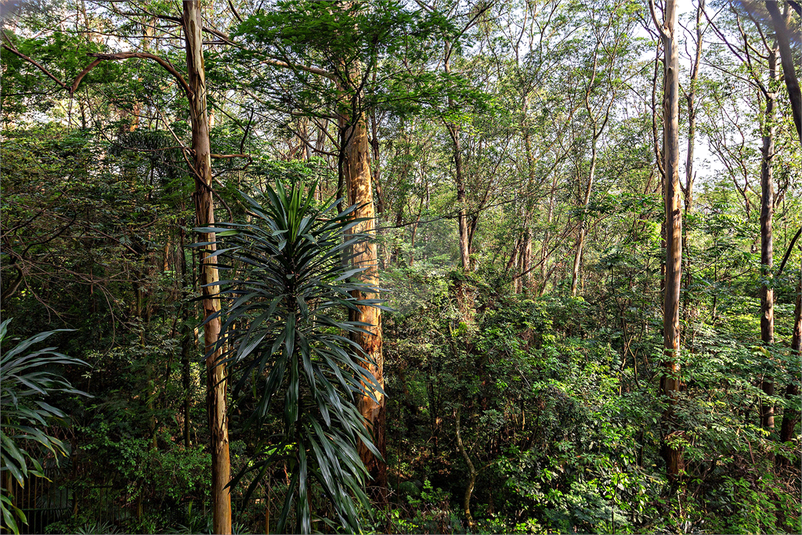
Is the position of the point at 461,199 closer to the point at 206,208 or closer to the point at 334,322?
the point at 206,208

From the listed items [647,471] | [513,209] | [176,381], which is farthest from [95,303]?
[513,209]

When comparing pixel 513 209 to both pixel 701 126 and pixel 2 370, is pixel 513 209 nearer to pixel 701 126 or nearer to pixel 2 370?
pixel 701 126

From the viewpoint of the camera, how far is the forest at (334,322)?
5.81 ft

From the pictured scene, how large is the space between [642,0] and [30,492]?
461 inches

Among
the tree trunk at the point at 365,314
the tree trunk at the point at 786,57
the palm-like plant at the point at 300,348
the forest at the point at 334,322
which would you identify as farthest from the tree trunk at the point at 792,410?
the palm-like plant at the point at 300,348

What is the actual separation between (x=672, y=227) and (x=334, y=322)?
4.35m

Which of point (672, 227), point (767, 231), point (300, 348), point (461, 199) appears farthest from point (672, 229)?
point (300, 348)

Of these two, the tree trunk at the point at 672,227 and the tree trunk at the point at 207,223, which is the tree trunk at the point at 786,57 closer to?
the tree trunk at the point at 207,223

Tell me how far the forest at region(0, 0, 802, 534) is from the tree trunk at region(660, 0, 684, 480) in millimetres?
32

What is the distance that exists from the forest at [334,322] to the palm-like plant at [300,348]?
2 centimetres

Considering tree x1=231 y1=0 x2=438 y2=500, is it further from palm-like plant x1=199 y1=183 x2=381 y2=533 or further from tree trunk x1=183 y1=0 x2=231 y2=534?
tree trunk x1=183 y1=0 x2=231 y2=534

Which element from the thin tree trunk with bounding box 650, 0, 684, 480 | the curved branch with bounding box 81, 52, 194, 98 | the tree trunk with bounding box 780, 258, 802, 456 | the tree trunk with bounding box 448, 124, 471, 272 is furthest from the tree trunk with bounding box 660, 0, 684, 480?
the curved branch with bounding box 81, 52, 194, 98

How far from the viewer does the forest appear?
1771 millimetres

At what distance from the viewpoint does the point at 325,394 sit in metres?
1.71
